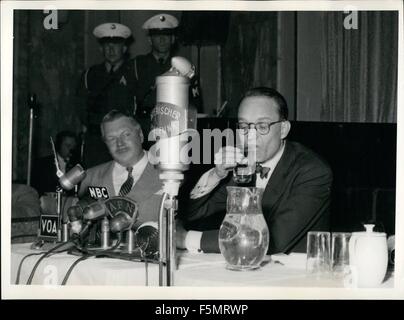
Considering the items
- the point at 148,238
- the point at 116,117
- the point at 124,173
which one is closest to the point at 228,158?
the point at 148,238

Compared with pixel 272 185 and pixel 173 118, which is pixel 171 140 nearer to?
pixel 173 118

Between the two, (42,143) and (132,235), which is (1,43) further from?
(132,235)

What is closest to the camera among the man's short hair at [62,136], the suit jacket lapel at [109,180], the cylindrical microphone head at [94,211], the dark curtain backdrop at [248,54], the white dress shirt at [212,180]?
the cylindrical microphone head at [94,211]

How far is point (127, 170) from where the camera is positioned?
1.96m

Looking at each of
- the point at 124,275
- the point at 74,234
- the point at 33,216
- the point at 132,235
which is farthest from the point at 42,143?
the point at 124,275

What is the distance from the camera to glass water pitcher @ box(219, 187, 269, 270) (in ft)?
3.98

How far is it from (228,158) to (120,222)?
340 millimetres

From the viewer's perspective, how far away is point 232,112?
6.61 feet

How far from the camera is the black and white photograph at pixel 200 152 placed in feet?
4.04

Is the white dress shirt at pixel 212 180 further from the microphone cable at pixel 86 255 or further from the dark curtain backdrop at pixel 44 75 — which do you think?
the dark curtain backdrop at pixel 44 75

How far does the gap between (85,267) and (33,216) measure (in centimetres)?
36

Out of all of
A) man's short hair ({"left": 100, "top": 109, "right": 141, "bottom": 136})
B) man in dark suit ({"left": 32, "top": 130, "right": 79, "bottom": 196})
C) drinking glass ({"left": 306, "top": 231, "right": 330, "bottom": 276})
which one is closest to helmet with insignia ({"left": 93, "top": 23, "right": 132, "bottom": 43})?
man's short hair ({"left": 100, "top": 109, "right": 141, "bottom": 136})

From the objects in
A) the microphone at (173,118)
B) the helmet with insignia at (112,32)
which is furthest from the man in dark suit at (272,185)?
the helmet with insignia at (112,32)

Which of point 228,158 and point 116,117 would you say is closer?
point 228,158
